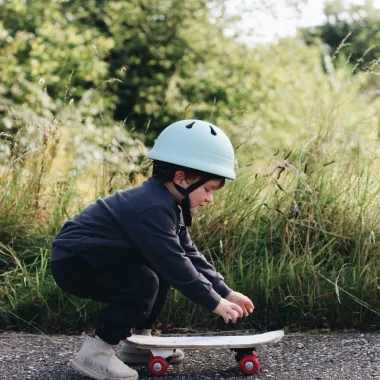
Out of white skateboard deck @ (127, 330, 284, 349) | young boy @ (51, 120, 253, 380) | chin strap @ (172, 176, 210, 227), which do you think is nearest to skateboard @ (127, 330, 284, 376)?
white skateboard deck @ (127, 330, 284, 349)

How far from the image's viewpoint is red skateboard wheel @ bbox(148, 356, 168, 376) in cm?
291

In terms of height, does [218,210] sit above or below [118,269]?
below

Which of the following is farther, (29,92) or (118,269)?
(29,92)

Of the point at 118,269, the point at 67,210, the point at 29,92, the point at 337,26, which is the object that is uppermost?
the point at 118,269

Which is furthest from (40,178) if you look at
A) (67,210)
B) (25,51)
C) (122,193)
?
(25,51)

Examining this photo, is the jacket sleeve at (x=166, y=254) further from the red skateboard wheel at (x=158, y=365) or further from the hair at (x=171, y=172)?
the red skateboard wheel at (x=158, y=365)

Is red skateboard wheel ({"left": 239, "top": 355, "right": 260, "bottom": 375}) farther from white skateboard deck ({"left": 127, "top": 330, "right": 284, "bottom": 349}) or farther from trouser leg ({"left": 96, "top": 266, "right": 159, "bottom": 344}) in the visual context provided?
trouser leg ({"left": 96, "top": 266, "right": 159, "bottom": 344})

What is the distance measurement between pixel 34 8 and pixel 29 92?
52.6 inches

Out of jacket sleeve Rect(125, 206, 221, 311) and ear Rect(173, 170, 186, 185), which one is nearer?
jacket sleeve Rect(125, 206, 221, 311)

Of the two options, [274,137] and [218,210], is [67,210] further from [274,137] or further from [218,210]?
[274,137]

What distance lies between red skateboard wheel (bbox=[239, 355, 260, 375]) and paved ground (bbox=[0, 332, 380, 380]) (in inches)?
1.1

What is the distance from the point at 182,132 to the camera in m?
2.92

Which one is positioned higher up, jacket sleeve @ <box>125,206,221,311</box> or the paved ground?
jacket sleeve @ <box>125,206,221,311</box>

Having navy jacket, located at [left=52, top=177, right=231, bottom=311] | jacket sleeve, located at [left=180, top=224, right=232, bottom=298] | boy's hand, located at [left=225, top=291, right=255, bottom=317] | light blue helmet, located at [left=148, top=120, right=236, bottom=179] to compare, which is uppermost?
light blue helmet, located at [left=148, top=120, right=236, bottom=179]
